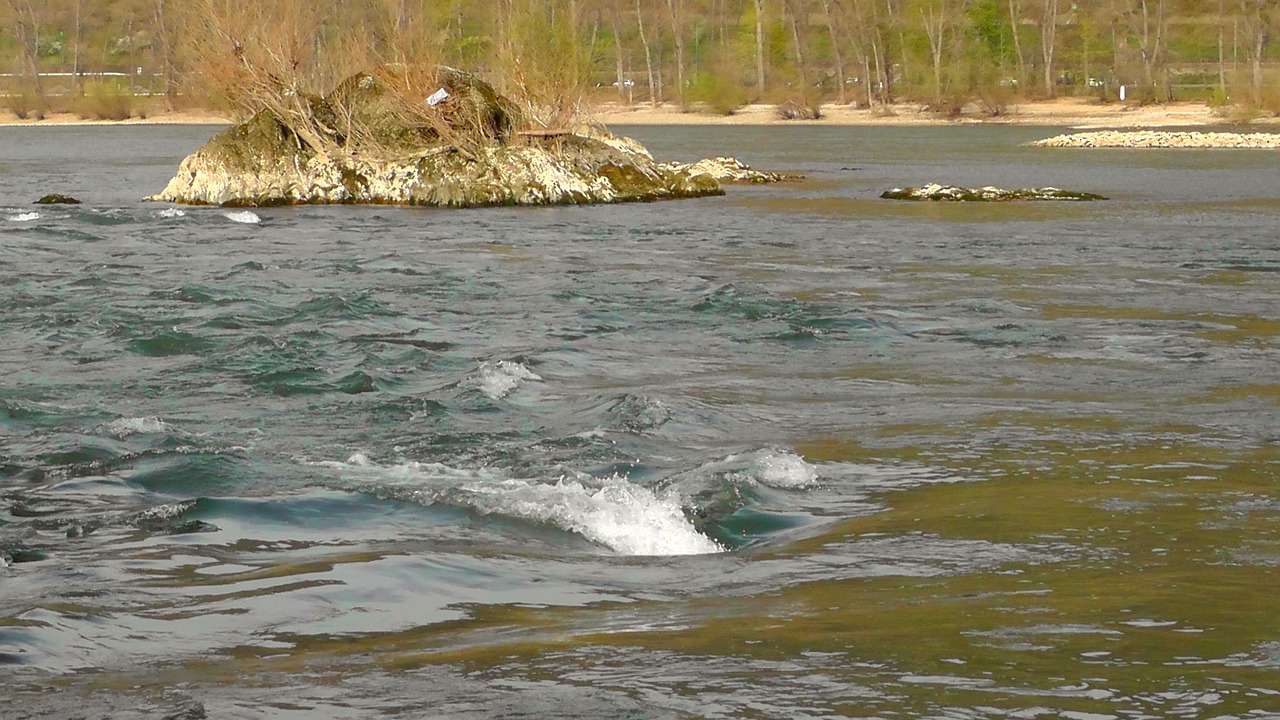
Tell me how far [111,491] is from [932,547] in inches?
172

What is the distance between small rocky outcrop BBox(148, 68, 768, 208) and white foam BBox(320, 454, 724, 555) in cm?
2482

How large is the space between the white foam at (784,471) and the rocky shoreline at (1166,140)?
179ft

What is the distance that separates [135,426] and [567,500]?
338cm

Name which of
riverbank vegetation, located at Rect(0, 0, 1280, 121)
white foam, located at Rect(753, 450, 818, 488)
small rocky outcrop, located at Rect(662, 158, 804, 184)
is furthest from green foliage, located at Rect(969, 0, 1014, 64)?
white foam, located at Rect(753, 450, 818, 488)

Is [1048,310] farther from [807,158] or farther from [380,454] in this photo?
[807,158]

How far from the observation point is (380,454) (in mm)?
9570

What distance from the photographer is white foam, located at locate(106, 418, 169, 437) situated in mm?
10023

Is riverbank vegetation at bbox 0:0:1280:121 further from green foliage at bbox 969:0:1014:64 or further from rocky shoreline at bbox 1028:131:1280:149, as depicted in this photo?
rocky shoreline at bbox 1028:131:1280:149

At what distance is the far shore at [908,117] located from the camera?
8781cm

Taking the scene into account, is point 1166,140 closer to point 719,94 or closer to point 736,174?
point 736,174

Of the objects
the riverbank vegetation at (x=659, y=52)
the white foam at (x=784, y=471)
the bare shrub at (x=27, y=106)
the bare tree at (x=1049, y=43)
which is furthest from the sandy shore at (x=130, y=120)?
the white foam at (x=784, y=471)

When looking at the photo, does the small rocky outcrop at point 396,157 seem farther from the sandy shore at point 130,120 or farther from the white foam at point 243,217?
the sandy shore at point 130,120

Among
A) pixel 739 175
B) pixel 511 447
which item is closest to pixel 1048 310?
pixel 511 447

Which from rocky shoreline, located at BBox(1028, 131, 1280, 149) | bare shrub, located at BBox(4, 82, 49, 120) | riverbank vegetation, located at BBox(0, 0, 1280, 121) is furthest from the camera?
bare shrub, located at BBox(4, 82, 49, 120)
